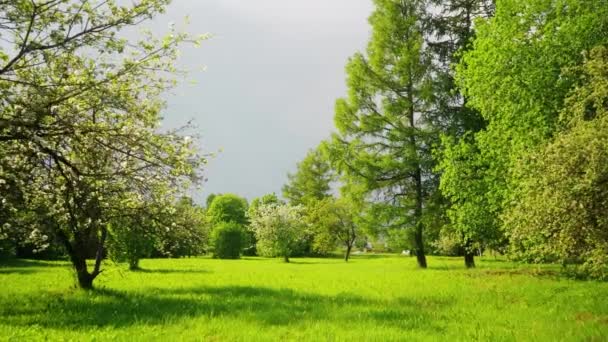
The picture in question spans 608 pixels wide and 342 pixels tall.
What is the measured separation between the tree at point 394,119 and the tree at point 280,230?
82.4 ft

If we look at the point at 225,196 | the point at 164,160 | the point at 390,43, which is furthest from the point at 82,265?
the point at 225,196

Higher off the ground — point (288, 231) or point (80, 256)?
point (288, 231)

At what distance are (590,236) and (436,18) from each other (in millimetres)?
20794

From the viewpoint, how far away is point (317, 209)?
65938 mm

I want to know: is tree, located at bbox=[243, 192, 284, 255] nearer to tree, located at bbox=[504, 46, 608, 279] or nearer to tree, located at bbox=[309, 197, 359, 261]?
tree, located at bbox=[309, 197, 359, 261]

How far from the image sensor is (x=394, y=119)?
28.0 m

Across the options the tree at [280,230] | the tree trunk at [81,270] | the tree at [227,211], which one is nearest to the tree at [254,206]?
the tree at [227,211]

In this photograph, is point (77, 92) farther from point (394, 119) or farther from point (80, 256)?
point (394, 119)

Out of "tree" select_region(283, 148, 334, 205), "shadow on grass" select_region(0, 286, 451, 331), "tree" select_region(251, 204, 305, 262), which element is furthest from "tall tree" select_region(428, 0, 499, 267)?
"tree" select_region(283, 148, 334, 205)

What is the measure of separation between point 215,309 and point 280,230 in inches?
1627

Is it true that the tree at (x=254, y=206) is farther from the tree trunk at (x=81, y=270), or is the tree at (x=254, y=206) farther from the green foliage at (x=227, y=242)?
the tree trunk at (x=81, y=270)

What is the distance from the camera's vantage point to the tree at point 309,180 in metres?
84.2

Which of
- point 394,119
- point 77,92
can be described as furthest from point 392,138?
point 77,92

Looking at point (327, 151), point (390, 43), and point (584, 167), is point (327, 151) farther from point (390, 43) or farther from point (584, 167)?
point (584, 167)
